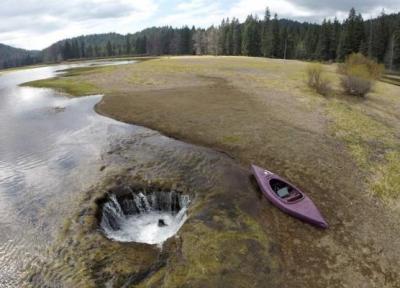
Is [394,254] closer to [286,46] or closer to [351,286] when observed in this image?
[351,286]

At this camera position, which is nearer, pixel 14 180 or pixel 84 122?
pixel 14 180

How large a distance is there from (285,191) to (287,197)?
0.47 meters

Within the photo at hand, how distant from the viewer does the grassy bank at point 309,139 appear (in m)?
12.7

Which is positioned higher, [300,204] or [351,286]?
[300,204]

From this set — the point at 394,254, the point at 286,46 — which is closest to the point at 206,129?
the point at 394,254

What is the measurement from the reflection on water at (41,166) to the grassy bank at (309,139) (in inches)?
141

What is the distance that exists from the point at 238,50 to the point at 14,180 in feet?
333

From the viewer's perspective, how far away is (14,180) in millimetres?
18188

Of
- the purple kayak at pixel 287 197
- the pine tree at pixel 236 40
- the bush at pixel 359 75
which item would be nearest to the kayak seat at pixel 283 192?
the purple kayak at pixel 287 197

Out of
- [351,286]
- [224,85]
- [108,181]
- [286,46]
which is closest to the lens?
[351,286]

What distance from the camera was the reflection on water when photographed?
1310 cm

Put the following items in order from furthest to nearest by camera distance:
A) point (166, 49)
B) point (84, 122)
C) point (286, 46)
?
point (166, 49), point (286, 46), point (84, 122)

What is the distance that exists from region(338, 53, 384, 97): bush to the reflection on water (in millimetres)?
26833

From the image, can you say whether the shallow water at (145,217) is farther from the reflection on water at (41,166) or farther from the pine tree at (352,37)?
the pine tree at (352,37)
